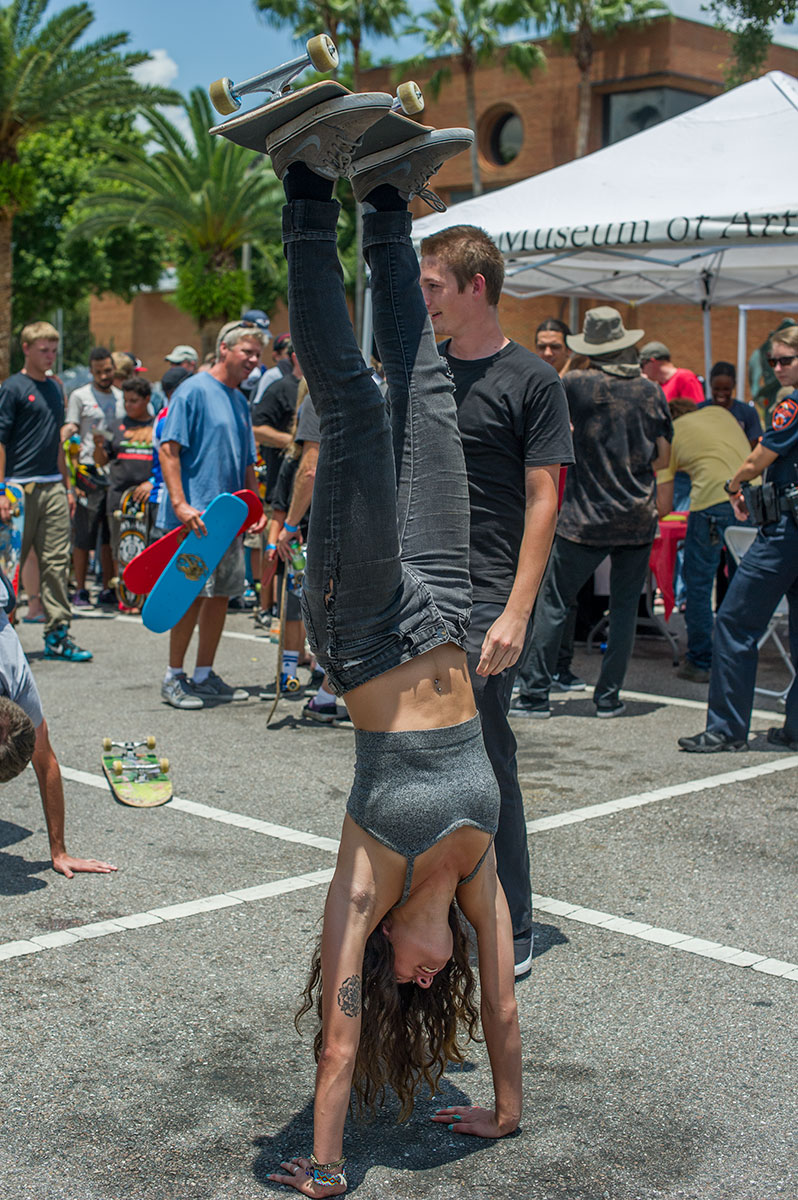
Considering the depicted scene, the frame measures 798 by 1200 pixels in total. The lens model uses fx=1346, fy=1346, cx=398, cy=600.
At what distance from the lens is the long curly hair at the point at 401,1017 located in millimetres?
2803

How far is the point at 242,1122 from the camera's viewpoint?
3.11m

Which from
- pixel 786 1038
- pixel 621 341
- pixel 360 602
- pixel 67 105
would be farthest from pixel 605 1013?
pixel 67 105

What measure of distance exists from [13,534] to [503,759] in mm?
5972

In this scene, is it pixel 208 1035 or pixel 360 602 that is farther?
pixel 208 1035

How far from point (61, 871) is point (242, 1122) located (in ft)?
5.99

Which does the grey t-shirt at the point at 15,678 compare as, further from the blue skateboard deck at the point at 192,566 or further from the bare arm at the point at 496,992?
the blue skateboard deck at the point at 192,566

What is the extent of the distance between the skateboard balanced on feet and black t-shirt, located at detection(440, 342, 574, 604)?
1240 mm

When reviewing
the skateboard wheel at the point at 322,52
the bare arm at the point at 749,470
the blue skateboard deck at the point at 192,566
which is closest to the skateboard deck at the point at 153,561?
the blue skateboard deck at the point at 192,566

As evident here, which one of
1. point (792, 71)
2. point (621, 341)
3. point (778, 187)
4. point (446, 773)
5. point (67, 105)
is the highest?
point (792, 71)

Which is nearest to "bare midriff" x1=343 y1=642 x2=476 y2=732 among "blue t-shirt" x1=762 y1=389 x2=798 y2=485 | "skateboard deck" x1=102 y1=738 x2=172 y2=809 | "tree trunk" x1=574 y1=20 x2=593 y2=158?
"skateboard deck" x1=102 y1=738 x2=172 y2=809

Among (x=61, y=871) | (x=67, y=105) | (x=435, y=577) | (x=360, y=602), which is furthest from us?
(x=67, y=105)

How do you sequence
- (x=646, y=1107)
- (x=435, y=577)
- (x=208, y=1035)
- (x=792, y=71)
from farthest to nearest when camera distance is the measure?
1. (x=792, y=71)
2. (x=208, y=1035)
3. (x=646, y=1107)
4. (x=435, y=577)

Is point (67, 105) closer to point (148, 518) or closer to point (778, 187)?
point (148, 518)

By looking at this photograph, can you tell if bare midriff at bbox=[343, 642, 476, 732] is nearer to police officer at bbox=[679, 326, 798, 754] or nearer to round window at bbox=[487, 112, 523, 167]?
police officer at bbox=[679, 326, 798, 754]
